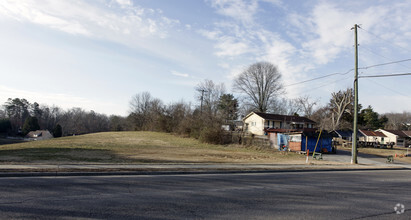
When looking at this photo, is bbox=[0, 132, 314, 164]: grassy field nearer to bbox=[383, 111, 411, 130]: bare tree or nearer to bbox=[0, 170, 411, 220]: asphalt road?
bbox=[0, 170, 411, 220]: asphalt road

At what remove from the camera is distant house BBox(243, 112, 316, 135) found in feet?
161

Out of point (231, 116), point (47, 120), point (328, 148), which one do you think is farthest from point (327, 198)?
point (47, 120)

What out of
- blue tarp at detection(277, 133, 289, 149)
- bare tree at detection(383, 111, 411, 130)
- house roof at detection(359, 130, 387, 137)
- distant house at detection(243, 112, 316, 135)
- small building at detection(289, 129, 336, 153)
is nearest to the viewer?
small building at detection(289, 129, 336, 153)

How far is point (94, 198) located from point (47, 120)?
11613 centimetres

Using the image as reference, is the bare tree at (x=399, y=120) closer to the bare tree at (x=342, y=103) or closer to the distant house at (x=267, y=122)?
the bare tree at (x=342, y=103)

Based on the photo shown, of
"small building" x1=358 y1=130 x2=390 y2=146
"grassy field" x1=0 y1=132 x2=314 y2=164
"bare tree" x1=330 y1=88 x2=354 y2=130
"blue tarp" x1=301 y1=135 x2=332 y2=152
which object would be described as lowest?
"grassy field" x1=0 y1=132 x2=314 y2=164

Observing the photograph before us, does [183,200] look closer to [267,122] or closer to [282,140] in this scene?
[282,140]

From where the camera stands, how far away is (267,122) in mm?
49406

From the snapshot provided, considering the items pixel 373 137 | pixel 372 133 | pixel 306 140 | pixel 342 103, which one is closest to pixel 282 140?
pixel 306 140

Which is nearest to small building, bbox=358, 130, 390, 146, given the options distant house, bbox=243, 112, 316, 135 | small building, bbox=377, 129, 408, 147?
small building, bbox=377, 129, 408, 147

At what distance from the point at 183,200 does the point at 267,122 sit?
4419 centimetres

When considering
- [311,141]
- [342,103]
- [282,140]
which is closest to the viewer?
[311,141]

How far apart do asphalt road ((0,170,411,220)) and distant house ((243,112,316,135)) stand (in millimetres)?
39299

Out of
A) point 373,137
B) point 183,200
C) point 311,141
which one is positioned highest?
point 373,137
